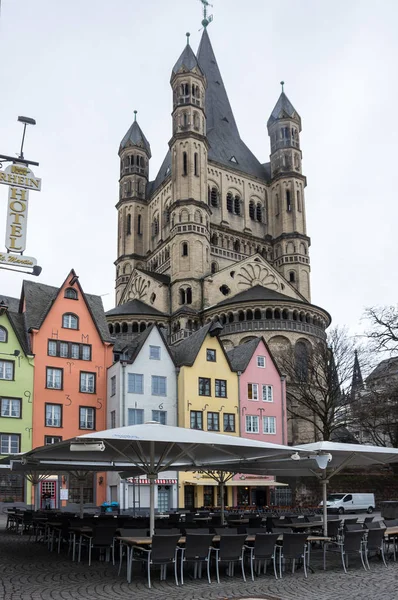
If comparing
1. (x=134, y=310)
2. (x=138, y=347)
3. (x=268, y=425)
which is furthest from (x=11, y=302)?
(x=134, y=310)

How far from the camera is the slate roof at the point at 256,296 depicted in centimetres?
6536

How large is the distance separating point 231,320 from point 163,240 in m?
20.8

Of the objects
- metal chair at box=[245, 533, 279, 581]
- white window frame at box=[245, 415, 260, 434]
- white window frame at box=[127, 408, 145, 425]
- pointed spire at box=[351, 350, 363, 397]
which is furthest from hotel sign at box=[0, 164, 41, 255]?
pointed spire at box=[351, 350, 363, 397]

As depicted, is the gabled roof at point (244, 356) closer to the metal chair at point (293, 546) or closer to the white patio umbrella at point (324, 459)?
the white patio umbrella at point (324, 459)

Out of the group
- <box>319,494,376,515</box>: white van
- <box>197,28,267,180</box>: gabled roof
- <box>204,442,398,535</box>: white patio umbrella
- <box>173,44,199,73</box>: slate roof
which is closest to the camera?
<box>204,442,398,535</box>: white patio umbrella

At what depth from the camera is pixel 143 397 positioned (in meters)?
42.2

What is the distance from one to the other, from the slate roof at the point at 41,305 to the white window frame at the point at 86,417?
4476mm

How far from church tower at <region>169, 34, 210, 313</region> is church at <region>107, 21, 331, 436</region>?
0.41 feet

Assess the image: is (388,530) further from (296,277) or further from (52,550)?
(296,277)

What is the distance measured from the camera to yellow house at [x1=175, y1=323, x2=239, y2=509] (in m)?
42.5

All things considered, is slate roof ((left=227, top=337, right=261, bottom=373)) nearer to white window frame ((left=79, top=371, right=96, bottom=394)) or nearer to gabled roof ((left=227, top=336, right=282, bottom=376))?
gabled roof ((left=227, top=336, right=282, bottom=376))

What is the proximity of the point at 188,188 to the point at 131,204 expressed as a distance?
16.4m

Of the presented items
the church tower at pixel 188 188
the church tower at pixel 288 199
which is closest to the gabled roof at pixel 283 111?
the church tower at pixel 288 199

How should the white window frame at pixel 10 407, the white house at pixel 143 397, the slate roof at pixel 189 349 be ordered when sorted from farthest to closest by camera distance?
the slate roof at pixel 189 349 → the white house at pixel 143 397 → the white window frame at pixel 10 407
